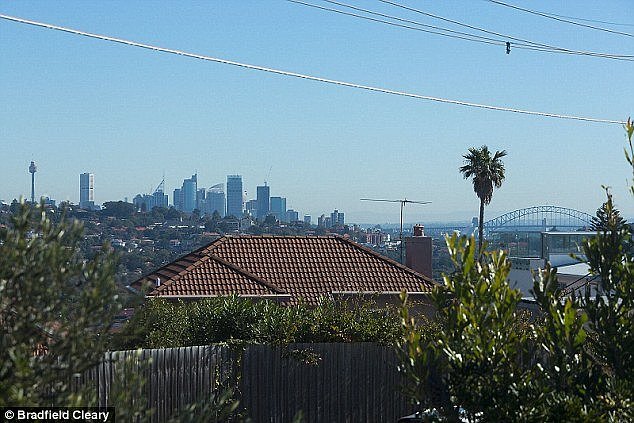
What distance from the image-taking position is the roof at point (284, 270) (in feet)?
85.2

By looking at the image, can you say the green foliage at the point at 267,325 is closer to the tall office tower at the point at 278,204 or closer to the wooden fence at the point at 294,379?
the wooden fence at the point at 294,379

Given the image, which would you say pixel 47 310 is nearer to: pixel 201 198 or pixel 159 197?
pixel 159 197

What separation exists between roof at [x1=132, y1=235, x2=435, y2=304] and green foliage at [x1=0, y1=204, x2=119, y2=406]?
782 inches

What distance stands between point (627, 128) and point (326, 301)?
876 centimetres

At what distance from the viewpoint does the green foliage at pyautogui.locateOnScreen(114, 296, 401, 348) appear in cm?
1429

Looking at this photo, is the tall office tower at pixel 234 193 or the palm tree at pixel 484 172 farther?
the tall office tower at pixel 234 193

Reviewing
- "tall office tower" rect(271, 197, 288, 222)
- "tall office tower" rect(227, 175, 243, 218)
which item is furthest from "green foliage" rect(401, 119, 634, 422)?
"tall office tower" rect(227, 175, 243, 218)

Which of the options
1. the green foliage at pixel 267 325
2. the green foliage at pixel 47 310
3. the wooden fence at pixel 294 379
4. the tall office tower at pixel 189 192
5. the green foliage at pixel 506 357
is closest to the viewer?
the green foliage at pixel 47 310

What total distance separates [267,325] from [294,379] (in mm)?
997

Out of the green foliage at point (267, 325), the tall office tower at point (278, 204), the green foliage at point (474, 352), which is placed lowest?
the green foliage at point (267, 325)

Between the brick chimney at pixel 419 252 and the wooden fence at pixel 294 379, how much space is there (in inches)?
826

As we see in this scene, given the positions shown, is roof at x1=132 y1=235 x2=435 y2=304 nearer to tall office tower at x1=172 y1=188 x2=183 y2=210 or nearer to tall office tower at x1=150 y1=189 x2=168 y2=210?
tall office tower at x1=150 y1=189 x2=168 y2=210

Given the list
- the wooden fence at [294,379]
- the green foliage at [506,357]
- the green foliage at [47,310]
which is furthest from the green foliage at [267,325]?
the green foliage at [47,310]

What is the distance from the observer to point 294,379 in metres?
14.4
